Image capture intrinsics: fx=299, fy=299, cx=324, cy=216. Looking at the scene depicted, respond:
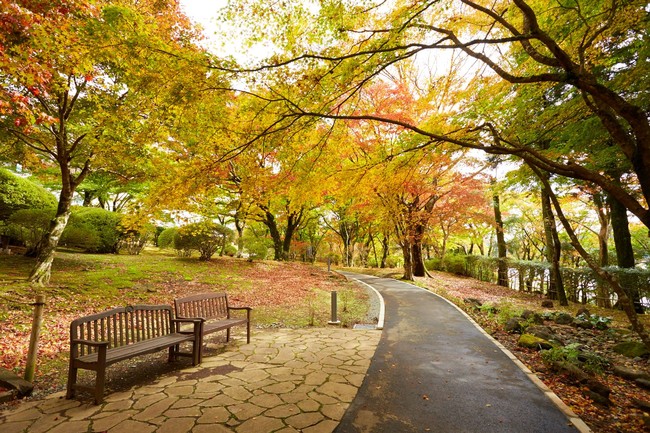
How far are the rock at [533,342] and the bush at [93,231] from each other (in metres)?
15.7

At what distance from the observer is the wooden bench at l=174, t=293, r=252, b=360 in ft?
19.1

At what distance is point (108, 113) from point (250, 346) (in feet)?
26.2

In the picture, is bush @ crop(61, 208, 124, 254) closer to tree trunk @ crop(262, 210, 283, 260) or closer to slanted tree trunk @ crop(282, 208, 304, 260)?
tree trunk @ crop(262, 210, 283, 260)

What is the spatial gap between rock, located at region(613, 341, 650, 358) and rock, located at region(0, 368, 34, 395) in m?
10.7

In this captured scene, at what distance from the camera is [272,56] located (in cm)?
516

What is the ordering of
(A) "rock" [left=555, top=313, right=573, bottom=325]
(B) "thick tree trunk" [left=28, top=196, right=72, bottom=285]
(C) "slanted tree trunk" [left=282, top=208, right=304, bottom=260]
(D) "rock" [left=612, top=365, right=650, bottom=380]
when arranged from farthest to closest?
1. (C) "slanted tree trunk" [left=282, top=208, right=304, bottom=260]
2. (A) "rock" [left=555, top=313, right=573, bottom=325]
3. (B) "thick tree trunk" [left=28, top=196, right=72, bottom=285]
4. (D) "rock" [left=612, top=365, right=650, bottom=380]

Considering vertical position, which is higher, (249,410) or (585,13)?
(585,13)

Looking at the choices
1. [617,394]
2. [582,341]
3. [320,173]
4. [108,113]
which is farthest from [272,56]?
[582,341]

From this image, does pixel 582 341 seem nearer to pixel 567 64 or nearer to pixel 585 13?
pixel 567 64

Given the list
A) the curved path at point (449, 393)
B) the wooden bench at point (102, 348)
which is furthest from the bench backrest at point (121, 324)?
the curved path at point (449, 393)

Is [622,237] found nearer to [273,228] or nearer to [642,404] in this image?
[642,404]

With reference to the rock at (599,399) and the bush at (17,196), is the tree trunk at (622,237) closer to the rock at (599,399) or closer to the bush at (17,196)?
the rock at (599,399)

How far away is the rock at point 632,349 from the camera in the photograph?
241 inches

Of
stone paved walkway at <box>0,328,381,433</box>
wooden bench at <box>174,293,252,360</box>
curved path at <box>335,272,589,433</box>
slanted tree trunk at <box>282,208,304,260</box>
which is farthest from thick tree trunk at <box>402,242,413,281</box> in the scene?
wooden bench at <box>174,293,252,360</box>
